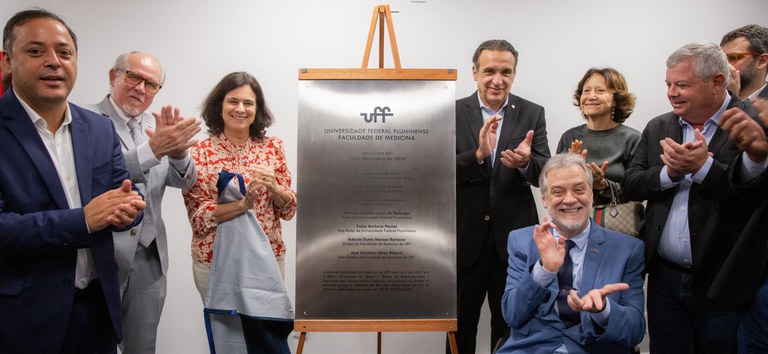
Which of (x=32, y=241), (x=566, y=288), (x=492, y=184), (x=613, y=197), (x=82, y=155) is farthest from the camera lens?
(x=492, y=184)

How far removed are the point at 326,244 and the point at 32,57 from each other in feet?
4.71

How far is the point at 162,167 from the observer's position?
8.94 ft

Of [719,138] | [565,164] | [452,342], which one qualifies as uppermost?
[719,138]

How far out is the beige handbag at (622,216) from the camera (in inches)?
115

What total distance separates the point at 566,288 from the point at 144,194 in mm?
1890

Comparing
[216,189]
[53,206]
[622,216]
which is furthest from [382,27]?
[53,206]

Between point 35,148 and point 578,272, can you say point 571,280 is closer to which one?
point 578,272

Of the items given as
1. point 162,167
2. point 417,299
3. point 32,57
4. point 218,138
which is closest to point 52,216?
point 32,57

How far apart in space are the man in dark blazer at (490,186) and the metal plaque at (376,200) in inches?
11.7

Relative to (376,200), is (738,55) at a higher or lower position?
higher

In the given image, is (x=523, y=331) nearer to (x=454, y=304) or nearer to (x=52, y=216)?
(x=454, y=304)

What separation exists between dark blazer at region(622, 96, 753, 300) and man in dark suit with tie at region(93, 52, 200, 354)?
2067 mm

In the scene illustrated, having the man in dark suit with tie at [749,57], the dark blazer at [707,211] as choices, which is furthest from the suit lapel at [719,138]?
the man in dark suit with tie at [749,57]

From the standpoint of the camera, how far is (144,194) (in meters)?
2.59
